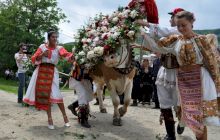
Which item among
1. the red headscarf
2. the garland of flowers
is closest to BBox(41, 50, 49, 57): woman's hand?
the garland of flowers

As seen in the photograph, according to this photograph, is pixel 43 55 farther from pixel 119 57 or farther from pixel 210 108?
pixel 210 108

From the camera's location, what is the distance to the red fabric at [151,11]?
A: 728cm

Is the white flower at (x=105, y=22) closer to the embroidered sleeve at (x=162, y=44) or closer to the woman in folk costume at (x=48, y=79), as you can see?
the woman in folk costume at (x=48, y=79)

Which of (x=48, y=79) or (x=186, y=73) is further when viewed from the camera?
(x=48, y=79)

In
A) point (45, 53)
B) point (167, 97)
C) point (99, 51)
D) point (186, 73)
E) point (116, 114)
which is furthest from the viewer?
point (116, 114)

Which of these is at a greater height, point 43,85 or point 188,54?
point 188,54

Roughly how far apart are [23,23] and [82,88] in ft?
138

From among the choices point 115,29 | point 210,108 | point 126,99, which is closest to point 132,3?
point 115,29

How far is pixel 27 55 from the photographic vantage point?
12.5 m

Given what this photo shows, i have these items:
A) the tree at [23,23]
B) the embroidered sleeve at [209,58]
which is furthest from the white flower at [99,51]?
the tree at [23,23]

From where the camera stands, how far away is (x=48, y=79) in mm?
8445

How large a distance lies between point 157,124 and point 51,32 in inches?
118

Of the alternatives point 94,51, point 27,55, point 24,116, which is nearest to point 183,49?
point 94,51

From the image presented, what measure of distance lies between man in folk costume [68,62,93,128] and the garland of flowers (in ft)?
1.14
